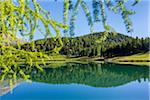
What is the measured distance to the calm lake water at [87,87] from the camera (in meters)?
39.4

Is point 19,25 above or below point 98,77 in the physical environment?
above

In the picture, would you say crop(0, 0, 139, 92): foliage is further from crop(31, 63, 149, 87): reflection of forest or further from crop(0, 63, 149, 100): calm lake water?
crop(31, 63, 149, 87): reflection of forest

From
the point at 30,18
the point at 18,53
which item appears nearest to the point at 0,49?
the point at 18,53

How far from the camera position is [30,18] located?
1.64 m

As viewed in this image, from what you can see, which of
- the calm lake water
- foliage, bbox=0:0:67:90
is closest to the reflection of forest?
the calm lake water

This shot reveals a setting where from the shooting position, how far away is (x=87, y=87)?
159ft

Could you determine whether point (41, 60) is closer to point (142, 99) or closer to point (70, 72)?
point (142, 99)

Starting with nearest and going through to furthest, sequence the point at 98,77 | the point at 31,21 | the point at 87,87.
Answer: the point at 31,21 → the point at 87,87 → the point at 98,77

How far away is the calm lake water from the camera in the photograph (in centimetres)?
3944

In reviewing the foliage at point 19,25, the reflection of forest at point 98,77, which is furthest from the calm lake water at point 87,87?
the foliage at point 19,25

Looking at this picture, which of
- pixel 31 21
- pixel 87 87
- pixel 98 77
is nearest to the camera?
pixel 31 21

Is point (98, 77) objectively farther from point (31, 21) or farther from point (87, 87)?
point (31, 21)

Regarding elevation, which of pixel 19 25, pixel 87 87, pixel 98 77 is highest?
pixel 19 25

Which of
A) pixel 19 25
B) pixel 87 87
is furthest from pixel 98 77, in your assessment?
pixel 19 25
